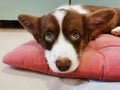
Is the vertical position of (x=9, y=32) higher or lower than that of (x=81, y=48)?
lower

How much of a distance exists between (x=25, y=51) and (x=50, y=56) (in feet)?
0.71

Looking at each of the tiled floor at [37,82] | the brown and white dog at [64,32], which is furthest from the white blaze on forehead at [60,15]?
the tiled floor at [37,82]

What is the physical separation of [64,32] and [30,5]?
4.31ft

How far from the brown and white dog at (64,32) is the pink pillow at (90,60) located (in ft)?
0.14

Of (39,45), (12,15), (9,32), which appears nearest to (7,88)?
(39,45)

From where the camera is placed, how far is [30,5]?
2537mm

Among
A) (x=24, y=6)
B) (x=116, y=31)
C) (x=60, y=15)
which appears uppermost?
(x=60, y=15)

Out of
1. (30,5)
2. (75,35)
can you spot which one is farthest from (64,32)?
(30,5)

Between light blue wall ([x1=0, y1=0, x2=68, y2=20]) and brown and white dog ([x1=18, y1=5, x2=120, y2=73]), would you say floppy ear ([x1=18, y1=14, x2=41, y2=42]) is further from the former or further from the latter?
light blue wall ([x1=0, y1=0, x2=68, y2=20])

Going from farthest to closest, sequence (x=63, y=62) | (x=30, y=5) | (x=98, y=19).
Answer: (x=30, y=5) → (x=98, y=19) → (x=63, y=62)

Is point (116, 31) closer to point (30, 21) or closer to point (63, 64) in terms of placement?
point (30, 21)

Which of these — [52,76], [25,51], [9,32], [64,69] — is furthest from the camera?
[9,32]

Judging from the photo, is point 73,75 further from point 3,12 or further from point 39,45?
point 3,12

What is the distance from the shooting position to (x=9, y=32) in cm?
241
